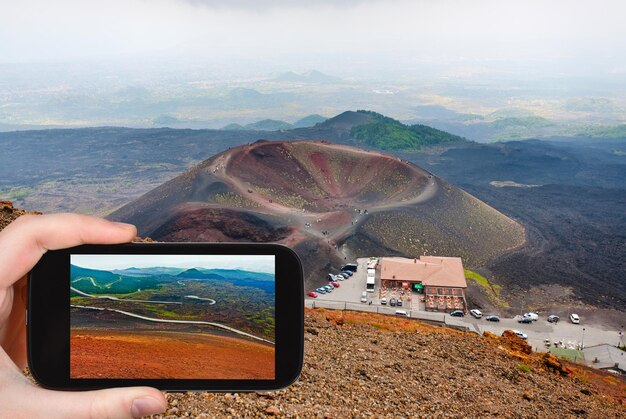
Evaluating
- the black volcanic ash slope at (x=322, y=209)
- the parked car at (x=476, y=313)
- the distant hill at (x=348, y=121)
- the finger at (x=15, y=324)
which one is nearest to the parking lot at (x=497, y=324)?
the parked car at (x=476, y=313)

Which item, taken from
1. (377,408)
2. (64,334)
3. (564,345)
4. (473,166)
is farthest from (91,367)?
(473,166)

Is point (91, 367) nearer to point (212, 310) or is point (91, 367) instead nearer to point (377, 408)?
point (212, 310)

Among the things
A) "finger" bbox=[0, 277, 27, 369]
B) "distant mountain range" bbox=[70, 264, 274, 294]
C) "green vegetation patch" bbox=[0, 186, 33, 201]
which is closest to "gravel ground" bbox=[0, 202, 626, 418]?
"finger" bbox=[0, 277, 27, 369]

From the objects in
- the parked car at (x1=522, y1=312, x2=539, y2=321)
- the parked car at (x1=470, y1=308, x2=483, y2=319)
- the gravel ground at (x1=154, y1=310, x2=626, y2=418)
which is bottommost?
the parked car at (x1=522, y1=312, x2=539, y2=321)

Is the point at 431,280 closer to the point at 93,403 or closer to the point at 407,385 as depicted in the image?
the point at 407,385

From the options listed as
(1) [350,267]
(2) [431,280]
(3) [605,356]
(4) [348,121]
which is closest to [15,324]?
(3) [605,356]

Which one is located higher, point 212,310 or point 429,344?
point 212,310

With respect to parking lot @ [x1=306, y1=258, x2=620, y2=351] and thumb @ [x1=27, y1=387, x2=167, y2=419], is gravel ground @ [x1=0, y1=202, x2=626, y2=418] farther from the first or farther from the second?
parking lot @ [x1=306, y1=258, x2=620, y2=351]
